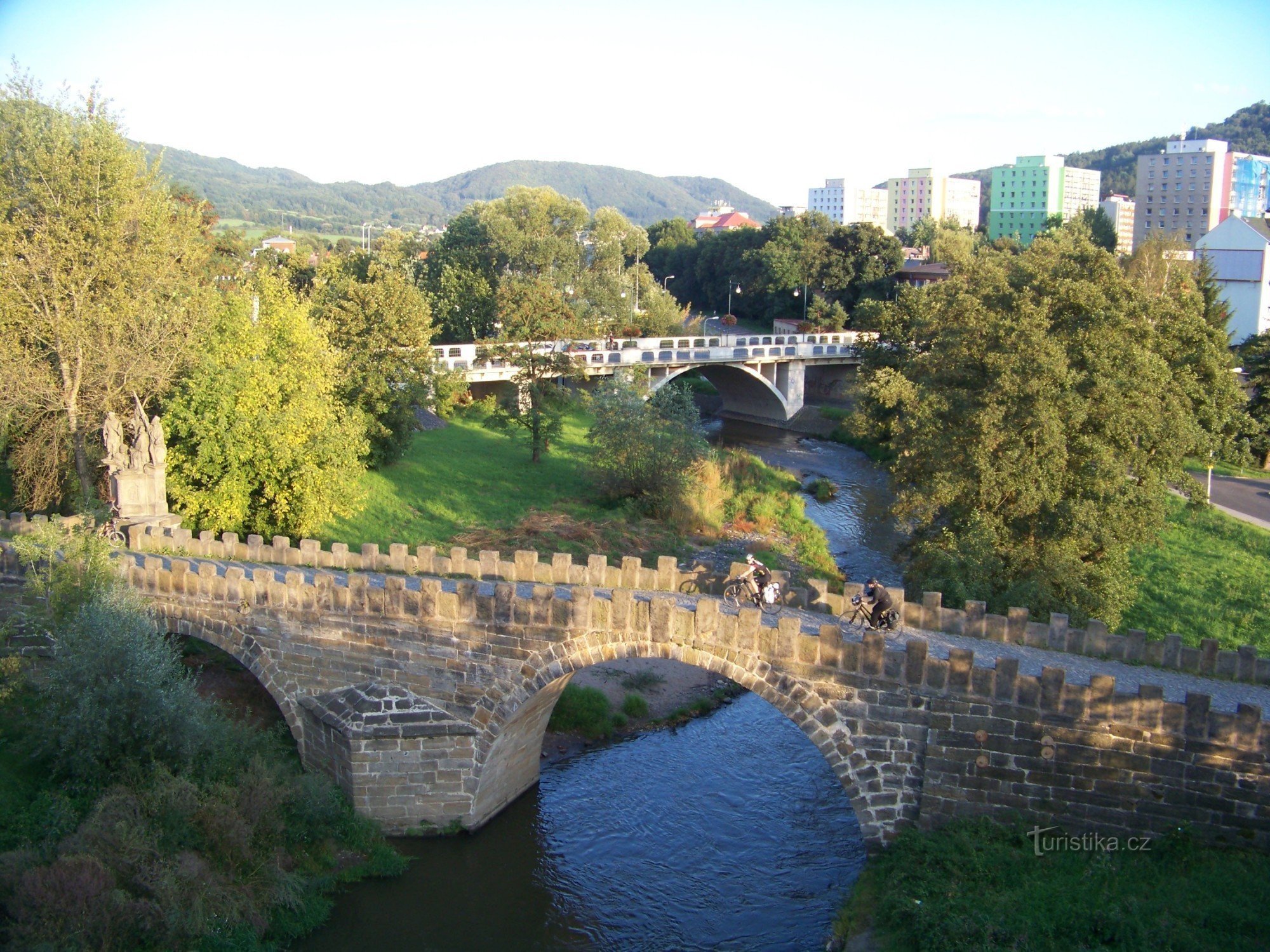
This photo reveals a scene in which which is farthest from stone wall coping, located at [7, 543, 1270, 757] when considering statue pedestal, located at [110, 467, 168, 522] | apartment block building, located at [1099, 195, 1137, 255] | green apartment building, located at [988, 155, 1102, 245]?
green apartment building, located at [988, 155, 1102, 245]

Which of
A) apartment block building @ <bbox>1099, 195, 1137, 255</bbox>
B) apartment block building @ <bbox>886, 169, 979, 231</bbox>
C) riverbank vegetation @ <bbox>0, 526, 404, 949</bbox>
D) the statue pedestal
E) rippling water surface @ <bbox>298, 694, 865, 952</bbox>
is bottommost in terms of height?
rippling water surface @ <bbox>298, 694, 865, 952</bbox>

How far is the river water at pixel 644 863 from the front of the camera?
593 inches

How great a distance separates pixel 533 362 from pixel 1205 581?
22.3m

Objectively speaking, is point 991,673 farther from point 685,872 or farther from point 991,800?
point 685,872

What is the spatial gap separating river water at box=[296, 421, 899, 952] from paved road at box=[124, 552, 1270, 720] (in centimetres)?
392

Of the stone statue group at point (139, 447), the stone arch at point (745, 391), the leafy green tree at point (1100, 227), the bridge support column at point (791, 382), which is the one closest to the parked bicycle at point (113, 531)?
the stone statue group at point (139, 447)

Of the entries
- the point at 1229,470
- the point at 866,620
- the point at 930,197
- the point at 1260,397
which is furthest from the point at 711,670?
the point at 930,197

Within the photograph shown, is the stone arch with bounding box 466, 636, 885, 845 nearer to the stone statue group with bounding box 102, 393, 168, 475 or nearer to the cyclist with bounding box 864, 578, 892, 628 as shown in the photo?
the cyclist with bounding box 864, 578, 892, 628

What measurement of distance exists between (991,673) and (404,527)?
19.3 m

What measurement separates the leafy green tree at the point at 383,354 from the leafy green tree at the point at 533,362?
11.3 feet

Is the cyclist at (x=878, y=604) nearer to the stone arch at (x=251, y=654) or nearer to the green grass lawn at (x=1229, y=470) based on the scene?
the stone arch at (x=251, y=654)

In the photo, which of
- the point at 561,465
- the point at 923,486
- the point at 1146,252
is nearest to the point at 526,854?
the point at 923,486

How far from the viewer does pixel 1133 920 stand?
467 inches

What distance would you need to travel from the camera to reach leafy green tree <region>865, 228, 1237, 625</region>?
73.1 feet
